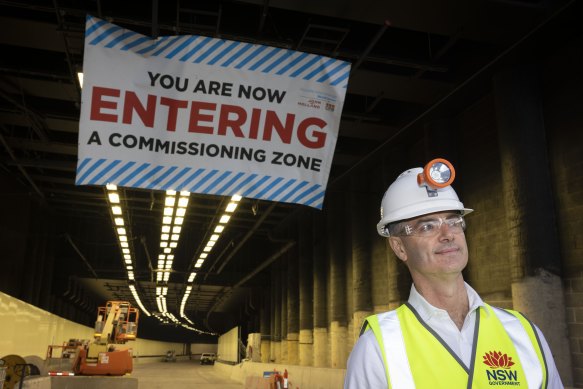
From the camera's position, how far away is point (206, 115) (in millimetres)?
5883

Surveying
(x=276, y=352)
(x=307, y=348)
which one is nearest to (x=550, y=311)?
(x=307, y=348)

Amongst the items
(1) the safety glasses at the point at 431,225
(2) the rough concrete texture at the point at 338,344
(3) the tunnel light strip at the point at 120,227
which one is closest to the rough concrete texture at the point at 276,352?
(3) the tunnel light strip at the point at 120,227

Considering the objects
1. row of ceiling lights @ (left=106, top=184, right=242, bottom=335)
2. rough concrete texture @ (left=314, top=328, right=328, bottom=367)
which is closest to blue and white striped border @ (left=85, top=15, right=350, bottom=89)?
row of ceiling lights @ (left=106, top=184, right=242, bottom=335)

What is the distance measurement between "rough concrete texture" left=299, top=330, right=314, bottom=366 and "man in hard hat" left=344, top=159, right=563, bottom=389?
24.0 metres

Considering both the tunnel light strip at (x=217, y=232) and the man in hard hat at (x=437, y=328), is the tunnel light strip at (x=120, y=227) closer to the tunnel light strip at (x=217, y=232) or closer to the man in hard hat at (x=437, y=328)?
the tunnel light strip at (x=217, y=232)

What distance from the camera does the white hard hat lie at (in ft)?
9.44

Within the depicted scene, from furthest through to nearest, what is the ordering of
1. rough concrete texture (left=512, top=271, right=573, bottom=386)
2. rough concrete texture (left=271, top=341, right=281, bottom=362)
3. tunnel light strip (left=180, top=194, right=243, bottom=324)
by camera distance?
rough concrete texture (left=271, top=341, right=281, bottom=362) → tunnel light strip (left=180, top=194, right=243, bottom=324) → rough concrete texture (left=512, top=271, right=573, bottom=386)

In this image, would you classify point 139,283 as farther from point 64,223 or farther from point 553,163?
point 553,163

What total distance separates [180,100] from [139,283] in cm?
3637

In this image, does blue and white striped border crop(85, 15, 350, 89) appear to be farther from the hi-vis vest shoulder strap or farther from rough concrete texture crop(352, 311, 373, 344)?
rough concrete texture crop(352, 311, 373, 344)

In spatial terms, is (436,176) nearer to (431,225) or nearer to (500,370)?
(431,225)

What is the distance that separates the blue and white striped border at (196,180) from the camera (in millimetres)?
5496

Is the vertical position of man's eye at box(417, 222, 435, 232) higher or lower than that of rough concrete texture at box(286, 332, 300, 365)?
higher

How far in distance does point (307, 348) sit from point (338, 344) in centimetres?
543
